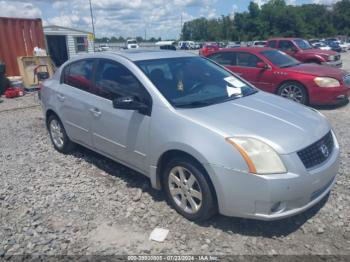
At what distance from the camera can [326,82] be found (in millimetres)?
7273

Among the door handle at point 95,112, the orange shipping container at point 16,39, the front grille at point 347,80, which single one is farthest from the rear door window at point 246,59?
the orange shipping container at point 16,39

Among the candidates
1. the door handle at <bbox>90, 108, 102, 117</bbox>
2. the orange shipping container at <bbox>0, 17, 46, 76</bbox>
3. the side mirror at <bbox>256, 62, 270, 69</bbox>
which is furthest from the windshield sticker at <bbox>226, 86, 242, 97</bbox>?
the orange shipping container at <bbox>0, 17, 46, 76</bbox>

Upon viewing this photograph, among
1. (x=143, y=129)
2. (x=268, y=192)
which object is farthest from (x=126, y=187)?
(x=268, y=192)

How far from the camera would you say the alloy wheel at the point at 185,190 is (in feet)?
9.87

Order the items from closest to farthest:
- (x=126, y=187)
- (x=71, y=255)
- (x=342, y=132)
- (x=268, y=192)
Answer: (x=268, y=192) → (x=71, y=255) → (x=126, y=187) → (x=342, y=132)

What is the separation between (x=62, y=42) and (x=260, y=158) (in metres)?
23.9

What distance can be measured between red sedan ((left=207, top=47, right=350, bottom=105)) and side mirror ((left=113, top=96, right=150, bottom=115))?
17.4 ft

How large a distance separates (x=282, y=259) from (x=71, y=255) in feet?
5.98

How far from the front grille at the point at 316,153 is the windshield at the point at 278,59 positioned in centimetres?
532

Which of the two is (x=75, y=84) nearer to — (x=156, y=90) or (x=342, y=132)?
(x=156, y=90)

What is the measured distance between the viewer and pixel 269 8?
62.8 meters

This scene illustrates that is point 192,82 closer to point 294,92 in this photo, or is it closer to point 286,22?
point 294,92

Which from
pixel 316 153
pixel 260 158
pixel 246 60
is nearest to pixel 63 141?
pixel 260 158

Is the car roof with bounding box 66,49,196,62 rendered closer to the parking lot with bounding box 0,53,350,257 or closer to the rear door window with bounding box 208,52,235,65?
the parking lot with bounding box 0,53,350,257
